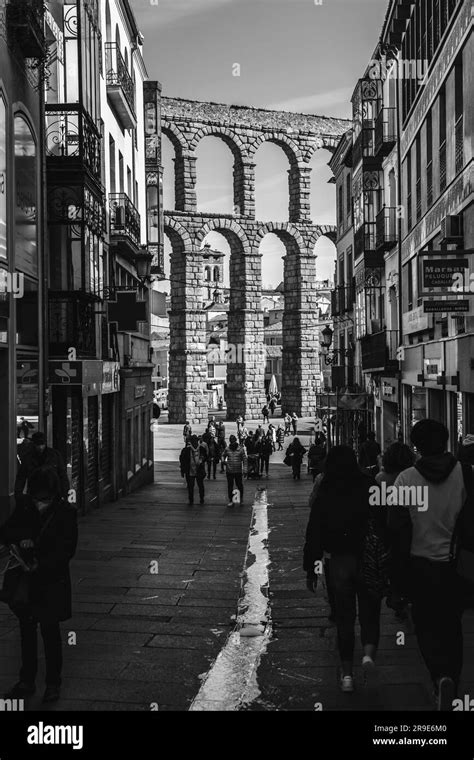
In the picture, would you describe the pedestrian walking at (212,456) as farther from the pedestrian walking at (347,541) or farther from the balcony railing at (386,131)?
the pedestrian walking at (347,541)

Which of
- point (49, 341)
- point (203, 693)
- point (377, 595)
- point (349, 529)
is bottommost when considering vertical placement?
point (203, 693)

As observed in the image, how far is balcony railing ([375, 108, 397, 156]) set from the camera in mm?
26266

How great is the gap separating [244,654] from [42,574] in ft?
7.01

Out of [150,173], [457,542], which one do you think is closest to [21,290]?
[457,542]

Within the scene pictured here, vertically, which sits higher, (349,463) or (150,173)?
(150,173)

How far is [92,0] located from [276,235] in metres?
46.5

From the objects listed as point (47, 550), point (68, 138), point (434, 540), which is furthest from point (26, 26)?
point (434, 540)

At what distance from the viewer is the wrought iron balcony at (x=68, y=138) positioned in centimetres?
1844

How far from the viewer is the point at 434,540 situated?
5.84 metres

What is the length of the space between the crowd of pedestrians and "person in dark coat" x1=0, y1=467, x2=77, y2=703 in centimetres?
173

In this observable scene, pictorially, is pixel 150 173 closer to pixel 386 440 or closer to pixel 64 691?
pixel 386 440

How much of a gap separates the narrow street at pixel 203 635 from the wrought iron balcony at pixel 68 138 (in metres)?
7.36

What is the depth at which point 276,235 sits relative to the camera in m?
68.4

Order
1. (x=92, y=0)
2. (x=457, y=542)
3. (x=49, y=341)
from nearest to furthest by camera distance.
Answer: (x=457, y=542) → (x=49, y=341) → (x=92, y=0)
